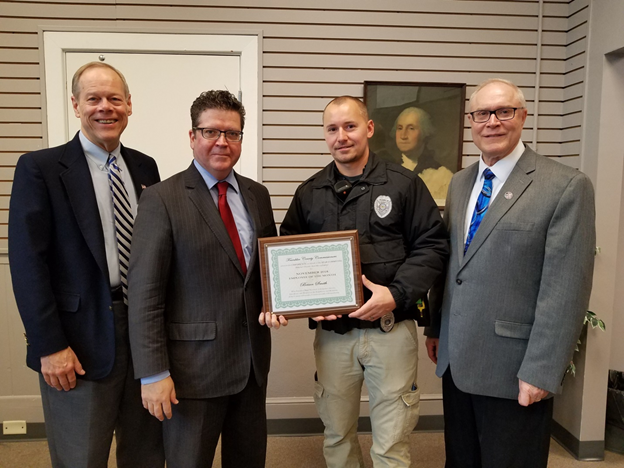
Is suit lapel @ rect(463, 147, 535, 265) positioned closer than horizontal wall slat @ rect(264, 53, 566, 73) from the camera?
Yes

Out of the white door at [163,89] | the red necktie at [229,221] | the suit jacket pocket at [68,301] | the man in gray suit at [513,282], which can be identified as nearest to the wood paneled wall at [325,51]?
the white door at [163,89]

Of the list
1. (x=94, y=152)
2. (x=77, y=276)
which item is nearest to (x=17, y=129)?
(x=94, y=152)

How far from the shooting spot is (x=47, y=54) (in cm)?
293

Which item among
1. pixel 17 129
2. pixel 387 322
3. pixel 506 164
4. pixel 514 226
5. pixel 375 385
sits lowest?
pixel 375 385

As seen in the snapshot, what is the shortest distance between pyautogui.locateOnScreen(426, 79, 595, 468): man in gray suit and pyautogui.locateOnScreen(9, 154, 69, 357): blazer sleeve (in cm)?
160

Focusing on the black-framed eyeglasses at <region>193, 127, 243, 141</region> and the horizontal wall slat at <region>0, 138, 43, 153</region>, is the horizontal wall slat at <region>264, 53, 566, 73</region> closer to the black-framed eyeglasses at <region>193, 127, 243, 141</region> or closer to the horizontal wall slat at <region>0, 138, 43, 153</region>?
the black-framed eyeglasses at <region>193, 127, 243, 141</region>

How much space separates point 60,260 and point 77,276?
0.09 m

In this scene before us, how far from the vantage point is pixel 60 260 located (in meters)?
1.71

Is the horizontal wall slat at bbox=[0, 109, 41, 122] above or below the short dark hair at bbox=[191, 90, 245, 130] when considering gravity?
above

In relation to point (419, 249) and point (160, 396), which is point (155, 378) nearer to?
point (160, 396)

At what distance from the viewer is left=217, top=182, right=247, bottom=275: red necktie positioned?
177 cm

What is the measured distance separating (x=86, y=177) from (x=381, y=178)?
125cm

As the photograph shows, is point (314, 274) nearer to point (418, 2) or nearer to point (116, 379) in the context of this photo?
point (116, 379)

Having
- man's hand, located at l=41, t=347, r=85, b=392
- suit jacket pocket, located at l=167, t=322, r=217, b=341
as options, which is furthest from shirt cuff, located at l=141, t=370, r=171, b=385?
man's hand, located at l=41, t=347, r=85, b=392
